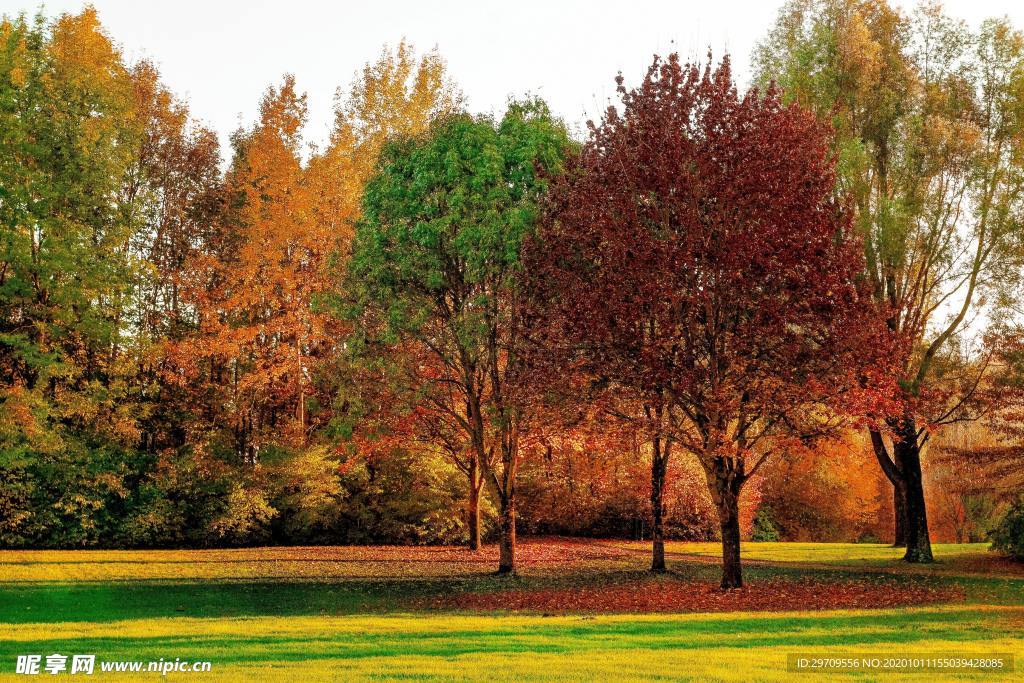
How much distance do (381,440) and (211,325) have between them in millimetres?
7169

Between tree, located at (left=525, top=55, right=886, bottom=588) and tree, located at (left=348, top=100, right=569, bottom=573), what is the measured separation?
7.87ft

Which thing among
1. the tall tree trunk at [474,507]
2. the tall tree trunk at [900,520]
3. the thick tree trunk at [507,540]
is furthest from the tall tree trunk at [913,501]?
the tall tree trunk at [474,507]

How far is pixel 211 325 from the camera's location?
28.0 metres

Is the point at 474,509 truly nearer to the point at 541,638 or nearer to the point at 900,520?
the point at 900,520

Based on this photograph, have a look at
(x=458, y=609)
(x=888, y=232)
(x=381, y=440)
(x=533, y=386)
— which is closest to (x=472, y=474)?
(x=381, y=440)

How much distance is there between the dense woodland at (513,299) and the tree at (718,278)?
7cm

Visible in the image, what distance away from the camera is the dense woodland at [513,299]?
16375 millimetres

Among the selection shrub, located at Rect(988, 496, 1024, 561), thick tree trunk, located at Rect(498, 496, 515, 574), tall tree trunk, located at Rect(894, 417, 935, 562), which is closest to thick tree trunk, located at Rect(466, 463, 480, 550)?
thick tree trunk, located at Rect(498, 496, 515, 574)

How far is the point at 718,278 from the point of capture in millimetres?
16047

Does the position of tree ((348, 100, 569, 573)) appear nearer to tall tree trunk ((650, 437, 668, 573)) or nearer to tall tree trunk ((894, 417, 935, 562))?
tall tree trunk ((650, 437, 668, 573))

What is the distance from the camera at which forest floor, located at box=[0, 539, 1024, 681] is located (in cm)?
920

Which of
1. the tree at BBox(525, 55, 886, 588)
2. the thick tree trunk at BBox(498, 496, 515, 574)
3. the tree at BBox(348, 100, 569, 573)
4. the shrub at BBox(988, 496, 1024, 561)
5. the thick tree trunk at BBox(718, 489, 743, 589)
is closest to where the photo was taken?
the tree at BBox(525, 55, 886, 588)

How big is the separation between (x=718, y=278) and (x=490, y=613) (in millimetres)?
7003

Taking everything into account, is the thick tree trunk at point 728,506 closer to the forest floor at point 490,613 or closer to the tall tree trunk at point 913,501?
the forest floor at point 490,613
